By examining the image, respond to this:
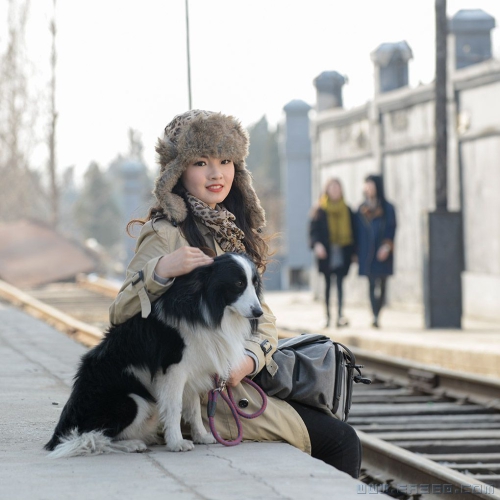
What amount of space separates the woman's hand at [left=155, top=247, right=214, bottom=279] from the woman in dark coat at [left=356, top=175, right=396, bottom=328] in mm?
10157

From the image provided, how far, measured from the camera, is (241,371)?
16.3 ft

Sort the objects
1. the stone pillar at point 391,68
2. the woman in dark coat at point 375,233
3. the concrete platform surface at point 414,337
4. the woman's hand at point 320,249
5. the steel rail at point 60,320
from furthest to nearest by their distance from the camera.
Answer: the stone pillar at point 391,68 → the woman's hand at point 320,249 → the woman in dark coat at point 375,233 → the steel rail at point 60,320 → the concrete platform surface at point 414,337

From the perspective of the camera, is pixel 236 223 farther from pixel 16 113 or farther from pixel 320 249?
pixel 16 113

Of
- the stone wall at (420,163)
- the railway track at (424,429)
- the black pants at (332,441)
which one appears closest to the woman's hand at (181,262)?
the black pants at (332,441)

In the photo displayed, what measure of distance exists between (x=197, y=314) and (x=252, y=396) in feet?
1.91

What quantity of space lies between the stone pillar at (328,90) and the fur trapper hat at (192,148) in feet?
63.9

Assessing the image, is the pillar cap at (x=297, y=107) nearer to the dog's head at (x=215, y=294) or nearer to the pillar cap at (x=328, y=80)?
the pillar cap at (x=328, y=80)

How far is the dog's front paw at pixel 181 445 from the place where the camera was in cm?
498

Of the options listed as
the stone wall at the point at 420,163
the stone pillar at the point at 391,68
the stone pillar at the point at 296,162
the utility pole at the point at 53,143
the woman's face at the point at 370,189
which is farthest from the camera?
the utility pole at the point at 53,143

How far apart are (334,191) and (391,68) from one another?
682 cm

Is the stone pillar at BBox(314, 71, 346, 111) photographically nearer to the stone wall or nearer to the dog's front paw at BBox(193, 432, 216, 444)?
the stone wall

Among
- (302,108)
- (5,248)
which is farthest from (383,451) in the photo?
(5,248)

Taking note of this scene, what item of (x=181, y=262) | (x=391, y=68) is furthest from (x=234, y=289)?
(x=391, y=68)

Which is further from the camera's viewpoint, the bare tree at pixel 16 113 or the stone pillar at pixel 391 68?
the bare tree at pixel 16 113
